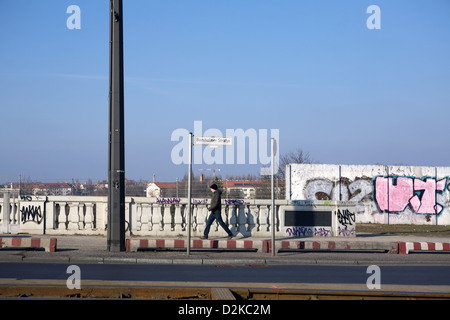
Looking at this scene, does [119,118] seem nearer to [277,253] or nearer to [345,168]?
[277,253]

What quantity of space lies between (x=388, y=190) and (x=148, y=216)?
1790cm

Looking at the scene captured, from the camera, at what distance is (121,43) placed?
46.8 feet

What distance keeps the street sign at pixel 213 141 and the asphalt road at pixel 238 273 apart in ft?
10.7

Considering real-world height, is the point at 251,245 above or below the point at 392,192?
below

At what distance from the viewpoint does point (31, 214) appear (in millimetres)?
18656

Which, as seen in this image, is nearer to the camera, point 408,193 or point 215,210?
point 215,210

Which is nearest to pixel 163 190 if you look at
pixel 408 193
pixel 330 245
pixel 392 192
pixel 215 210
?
pixel 215 210

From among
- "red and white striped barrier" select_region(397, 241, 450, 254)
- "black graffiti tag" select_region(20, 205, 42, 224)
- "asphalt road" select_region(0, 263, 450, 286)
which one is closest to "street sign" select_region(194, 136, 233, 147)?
"asphalt road" select_region(0, 263, 450, 286)

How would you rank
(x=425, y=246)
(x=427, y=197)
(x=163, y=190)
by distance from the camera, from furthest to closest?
1. (x=427, y=197)
2. (x=163, y=190)
3. (x=425, y=246)

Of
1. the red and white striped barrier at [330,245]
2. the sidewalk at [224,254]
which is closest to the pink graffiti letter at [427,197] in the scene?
the sidewalk at [224,254]

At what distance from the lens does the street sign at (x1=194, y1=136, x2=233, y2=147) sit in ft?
46.1

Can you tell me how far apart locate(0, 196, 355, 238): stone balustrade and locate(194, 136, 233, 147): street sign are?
16.5ft

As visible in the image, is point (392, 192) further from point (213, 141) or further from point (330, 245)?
point (213, 141)

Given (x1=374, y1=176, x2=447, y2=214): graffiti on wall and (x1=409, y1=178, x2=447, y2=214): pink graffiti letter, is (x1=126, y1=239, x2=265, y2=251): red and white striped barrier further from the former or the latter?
(x1=409, y1=178, x2=447, y2=214): pink graffiti letter
